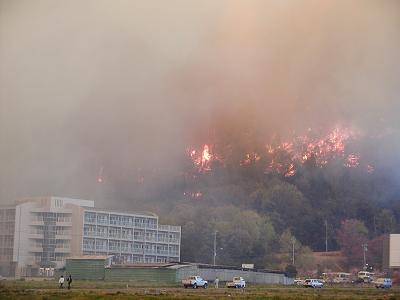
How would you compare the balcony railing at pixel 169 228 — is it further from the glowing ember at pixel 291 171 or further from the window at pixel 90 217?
the glowing ember at pixel 291 171

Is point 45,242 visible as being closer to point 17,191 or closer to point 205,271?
point 17,191

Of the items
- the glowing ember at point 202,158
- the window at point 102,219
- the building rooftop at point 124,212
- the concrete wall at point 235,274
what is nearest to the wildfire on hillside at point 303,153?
the glowing ember at point 202,158

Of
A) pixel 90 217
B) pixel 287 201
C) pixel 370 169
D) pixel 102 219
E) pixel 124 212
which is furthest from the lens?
Answer: pixel 287 201

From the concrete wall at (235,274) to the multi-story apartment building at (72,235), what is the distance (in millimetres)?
18319

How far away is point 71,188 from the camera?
12950cm

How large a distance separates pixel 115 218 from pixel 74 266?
19161 mm

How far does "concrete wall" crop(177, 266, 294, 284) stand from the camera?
95269 millimetres

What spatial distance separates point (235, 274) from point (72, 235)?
79.3 feet

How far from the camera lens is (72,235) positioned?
4542 inches

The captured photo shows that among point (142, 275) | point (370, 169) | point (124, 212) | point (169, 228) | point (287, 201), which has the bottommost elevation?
point (142, 275)

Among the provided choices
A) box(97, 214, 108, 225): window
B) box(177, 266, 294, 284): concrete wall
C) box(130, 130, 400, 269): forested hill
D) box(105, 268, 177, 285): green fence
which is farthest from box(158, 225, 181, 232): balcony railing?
box(105, 268, 177, 285): green fence

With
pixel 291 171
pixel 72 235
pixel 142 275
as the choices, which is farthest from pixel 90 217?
pixel 291 171

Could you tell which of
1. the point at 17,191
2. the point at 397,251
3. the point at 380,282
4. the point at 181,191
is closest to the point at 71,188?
the point at 17,191

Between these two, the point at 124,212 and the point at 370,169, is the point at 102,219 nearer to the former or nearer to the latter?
the point at 124,212
